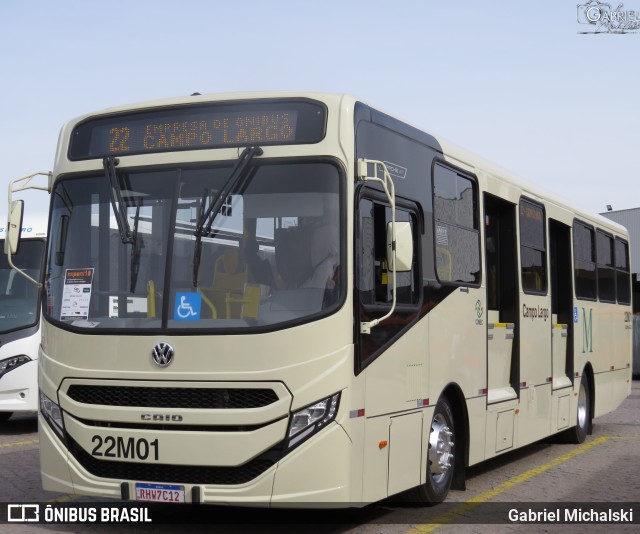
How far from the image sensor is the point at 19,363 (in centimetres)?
1409

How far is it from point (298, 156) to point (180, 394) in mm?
1761

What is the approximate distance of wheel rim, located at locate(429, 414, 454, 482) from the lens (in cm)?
847

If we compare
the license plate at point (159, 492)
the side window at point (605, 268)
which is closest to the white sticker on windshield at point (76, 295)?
the license plate at point (159, 492)

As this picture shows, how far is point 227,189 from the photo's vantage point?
283 inches

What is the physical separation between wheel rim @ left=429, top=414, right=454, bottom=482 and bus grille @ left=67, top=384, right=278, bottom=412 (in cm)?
210

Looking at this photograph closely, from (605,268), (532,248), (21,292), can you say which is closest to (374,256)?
(532,248)

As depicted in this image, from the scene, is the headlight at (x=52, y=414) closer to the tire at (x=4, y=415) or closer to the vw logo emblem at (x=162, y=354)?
the vw logo emblem at (x=162, y=354)

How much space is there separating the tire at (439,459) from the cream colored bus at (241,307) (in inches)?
1.2

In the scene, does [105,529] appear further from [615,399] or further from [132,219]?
[615,399]

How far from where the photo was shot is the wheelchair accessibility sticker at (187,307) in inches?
278

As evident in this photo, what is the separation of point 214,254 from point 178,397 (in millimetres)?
971

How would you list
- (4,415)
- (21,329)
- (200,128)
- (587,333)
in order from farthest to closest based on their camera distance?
(4,415), (21,329), (587,333), (200,128)

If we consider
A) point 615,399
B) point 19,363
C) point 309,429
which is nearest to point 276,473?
point 309,429

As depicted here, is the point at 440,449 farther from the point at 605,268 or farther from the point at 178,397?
the point at 605,268
